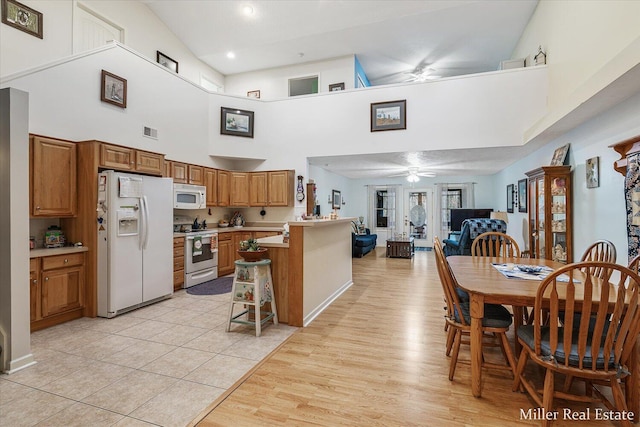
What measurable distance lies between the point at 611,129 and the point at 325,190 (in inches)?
225

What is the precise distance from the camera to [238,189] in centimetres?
638

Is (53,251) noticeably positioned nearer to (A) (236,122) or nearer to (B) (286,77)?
(A) (236,122)

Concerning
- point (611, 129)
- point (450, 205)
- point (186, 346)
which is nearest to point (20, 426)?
point (186, 346)

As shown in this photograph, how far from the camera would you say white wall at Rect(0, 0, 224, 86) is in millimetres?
3770

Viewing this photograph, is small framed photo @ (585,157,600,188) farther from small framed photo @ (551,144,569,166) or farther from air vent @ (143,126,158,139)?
air vent @ (143,126,158,139)

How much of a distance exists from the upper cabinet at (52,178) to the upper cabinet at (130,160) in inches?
13.6

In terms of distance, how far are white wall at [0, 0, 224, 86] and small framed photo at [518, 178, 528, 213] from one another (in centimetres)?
738

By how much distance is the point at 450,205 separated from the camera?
31.8 ft

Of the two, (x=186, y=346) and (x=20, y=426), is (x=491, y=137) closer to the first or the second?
(x=186, y=346)

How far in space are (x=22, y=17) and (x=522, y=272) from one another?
21.2 ft

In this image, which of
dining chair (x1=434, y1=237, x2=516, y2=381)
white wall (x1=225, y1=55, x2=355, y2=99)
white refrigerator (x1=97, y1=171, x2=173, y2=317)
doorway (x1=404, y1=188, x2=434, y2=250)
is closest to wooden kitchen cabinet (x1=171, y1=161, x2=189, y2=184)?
white refrigerator (x1=97, y1=171, x2=173, y2=317)

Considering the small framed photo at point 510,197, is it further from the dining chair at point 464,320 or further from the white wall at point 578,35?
the dining chair at point 464,320

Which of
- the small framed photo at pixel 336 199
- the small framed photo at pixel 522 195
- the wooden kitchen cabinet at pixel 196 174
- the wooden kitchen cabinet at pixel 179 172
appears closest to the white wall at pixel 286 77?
the small framed photo at pixel 336 199

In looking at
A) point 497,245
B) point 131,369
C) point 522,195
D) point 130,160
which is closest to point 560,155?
point 497,245
